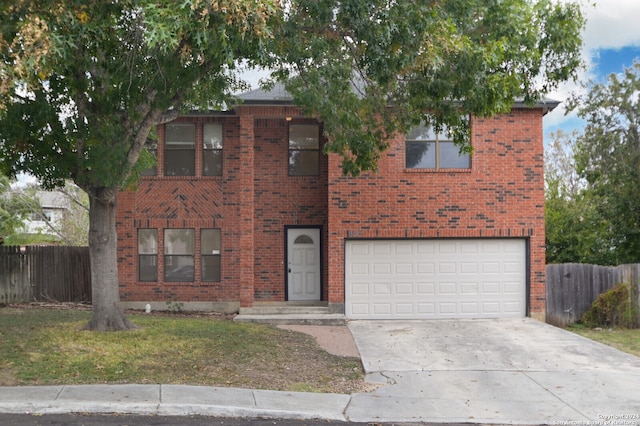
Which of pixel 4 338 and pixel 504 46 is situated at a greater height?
pixel 504 46

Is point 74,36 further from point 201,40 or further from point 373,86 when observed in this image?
point 373,86

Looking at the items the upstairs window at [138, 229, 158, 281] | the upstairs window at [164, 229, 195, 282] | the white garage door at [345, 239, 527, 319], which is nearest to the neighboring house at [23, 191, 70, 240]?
the upstairs window at [138, 229, 158, 281]

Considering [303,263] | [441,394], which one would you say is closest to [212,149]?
[303,263]

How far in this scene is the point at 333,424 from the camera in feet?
A: 24.8

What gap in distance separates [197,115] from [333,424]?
11194 millimetres

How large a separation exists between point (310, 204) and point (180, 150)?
12.7 feet

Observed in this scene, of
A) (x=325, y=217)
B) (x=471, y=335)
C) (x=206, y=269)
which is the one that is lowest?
(x=471, y=335)

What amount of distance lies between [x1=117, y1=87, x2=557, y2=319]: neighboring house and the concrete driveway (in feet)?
4.81

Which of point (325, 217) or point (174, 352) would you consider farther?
point (325, 217)

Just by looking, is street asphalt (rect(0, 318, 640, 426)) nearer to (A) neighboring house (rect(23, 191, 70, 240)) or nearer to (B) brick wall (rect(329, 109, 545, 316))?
(B) brick wall (rect(329, 109, 545, 316))

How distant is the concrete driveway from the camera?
8.12 meters

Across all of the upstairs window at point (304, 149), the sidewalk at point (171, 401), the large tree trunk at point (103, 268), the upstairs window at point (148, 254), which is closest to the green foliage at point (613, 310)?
the upstairs window at point (304, 149)

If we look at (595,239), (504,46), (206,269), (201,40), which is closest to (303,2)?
(201,40)

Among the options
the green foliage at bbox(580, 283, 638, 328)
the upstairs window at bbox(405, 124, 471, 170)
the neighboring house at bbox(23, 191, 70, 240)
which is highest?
the upstairs window at bbox(405, 124, 471, 170)
